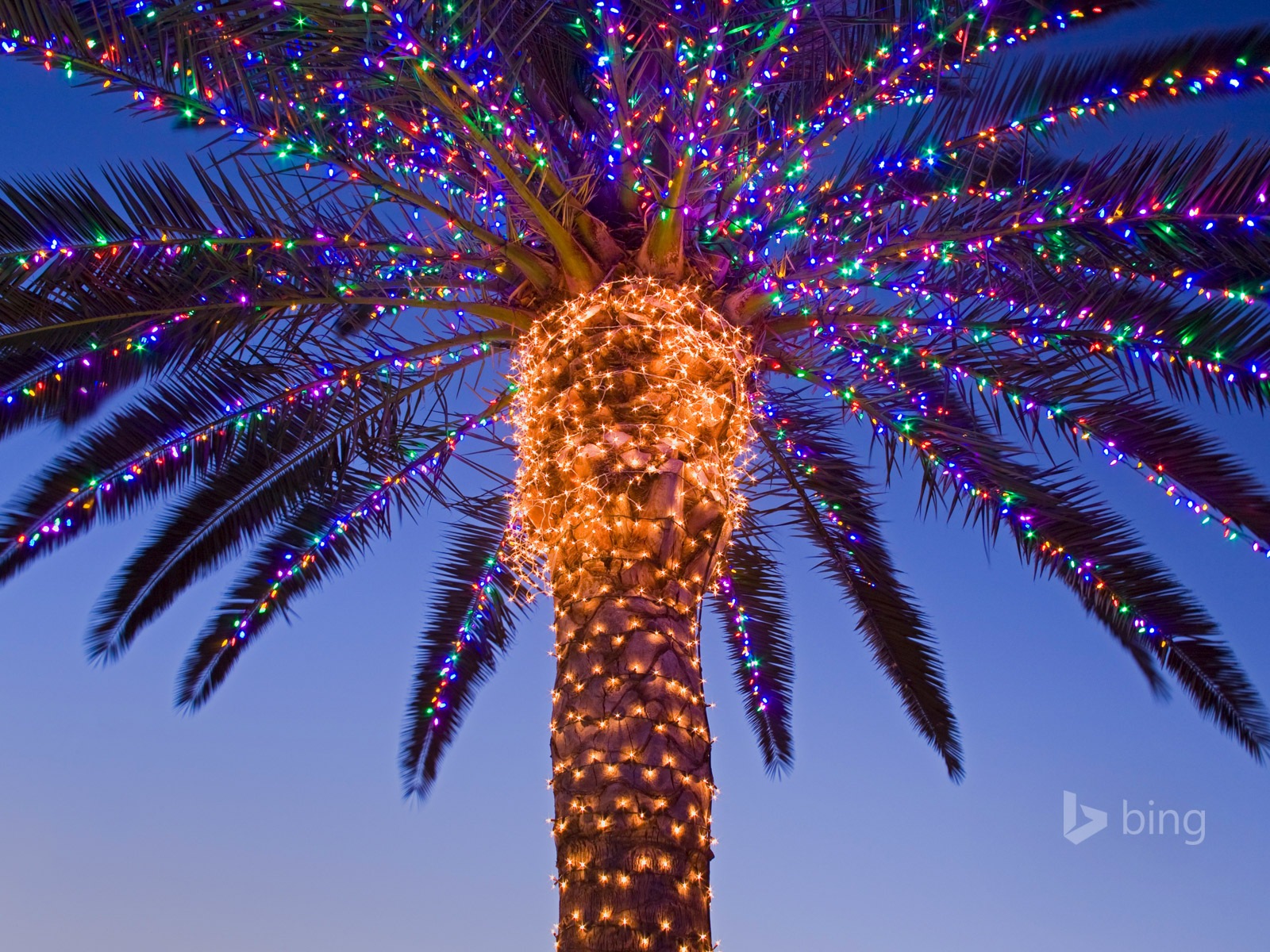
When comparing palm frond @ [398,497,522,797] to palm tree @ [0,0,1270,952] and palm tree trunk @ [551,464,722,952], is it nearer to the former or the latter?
palm tree @ [0,0,1270,952]

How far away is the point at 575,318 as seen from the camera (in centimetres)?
565

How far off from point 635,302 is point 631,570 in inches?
51.9

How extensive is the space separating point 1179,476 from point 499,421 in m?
3.69

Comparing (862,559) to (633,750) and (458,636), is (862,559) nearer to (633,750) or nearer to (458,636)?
(458,636)

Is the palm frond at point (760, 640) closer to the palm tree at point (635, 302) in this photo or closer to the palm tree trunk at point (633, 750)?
the palm tree at point (635, 302)

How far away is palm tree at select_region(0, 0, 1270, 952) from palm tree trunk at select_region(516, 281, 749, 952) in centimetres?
2

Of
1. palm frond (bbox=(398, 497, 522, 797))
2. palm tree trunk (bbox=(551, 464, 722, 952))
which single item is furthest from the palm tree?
palm frond (bbox=(398, 497, 522, 797))

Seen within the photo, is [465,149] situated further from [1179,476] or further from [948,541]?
[948,541]

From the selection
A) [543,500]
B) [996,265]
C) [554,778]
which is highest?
[996,265]

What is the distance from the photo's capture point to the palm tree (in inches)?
199

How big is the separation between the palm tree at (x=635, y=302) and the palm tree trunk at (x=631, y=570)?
0.02 meters

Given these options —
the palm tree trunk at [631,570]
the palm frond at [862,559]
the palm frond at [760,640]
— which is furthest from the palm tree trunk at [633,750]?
the palm frond at [760,640]

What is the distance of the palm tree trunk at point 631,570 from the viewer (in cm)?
447

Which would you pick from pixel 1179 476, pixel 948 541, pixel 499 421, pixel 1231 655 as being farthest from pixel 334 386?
pixel 948 541
